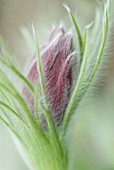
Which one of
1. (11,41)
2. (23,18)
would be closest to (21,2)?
(23,18)

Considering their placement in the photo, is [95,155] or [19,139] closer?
[19,139]

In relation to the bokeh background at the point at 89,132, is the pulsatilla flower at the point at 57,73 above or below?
above

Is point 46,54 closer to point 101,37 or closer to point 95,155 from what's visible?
point 101,37

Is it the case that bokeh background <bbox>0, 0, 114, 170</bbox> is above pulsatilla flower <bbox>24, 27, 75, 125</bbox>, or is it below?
below

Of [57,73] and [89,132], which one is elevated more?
[57,73]

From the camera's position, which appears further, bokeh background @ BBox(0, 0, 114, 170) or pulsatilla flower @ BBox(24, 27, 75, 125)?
bokeh background @ BBox(0, 0, 114, 170)

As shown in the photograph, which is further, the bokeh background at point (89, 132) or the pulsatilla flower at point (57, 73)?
the bokeh background at point (89, 132)

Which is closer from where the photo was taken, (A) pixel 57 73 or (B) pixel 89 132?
(A) pixel 57 73

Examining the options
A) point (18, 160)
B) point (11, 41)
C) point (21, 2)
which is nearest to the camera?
point (18, 160)
